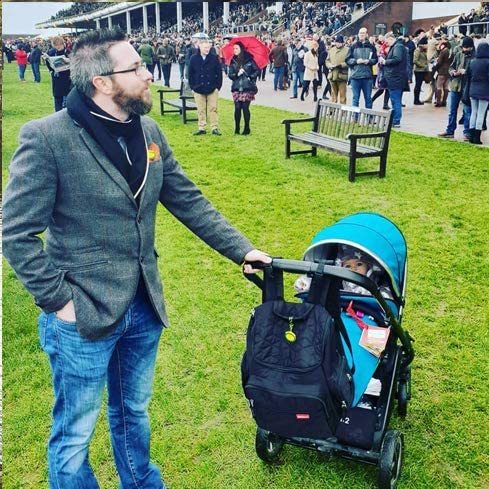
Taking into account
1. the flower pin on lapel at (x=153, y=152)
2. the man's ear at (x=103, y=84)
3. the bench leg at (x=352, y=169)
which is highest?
the man's ear at (x=103, y=84)

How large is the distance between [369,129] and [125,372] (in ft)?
21.7

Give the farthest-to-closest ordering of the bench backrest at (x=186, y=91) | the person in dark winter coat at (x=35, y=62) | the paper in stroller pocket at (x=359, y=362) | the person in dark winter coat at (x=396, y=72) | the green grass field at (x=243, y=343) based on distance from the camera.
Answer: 1. the person in dark winter coat at (x=35, y=62)
2. the bench backrest at (x=186, y=91)
3. the person in dark winter coat at (x=396, y=72)
4. the green grass field at (x=243, y=343)
5. the paper in stroller pocket at (x=359, y=362)

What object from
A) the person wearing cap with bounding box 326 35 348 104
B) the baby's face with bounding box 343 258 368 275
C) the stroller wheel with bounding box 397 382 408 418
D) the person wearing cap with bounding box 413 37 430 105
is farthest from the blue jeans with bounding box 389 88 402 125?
the stroller wheel with bounding box 397 382 408 418

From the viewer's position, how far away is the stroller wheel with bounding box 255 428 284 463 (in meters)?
2.92

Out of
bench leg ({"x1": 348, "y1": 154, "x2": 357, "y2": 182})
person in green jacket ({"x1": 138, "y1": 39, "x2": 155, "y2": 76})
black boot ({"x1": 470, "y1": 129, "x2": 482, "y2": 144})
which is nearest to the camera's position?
bench leg ({"x1": 348, "y1": 154, "x2": 357, "y2": 182})

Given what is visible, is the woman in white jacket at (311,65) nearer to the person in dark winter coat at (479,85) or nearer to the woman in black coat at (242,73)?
the woman in black coat at (242,73)

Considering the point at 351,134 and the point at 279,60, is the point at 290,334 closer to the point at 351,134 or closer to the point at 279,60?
the point at 351,134

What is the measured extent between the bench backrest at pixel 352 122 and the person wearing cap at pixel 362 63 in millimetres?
3350

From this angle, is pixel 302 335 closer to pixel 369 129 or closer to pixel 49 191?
pixel 49 191

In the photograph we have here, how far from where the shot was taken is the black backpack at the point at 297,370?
2338 mm

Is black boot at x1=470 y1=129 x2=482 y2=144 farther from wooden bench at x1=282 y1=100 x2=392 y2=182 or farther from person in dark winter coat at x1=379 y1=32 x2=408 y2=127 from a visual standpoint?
wooden bench at x1=282 y1=100 x2=392 y2=182

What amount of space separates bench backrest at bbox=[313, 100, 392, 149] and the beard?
6030 millimetres

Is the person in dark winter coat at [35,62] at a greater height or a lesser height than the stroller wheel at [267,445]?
greater

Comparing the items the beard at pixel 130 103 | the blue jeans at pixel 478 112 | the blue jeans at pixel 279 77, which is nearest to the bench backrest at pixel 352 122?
the blue jeans at pixel 478 112
